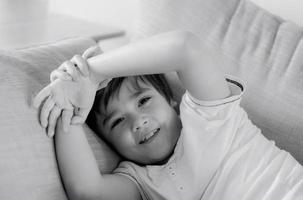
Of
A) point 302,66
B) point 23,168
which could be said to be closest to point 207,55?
point 302,66

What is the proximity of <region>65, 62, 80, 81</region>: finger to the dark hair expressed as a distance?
0.14 meters

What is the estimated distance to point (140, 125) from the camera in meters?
1.18

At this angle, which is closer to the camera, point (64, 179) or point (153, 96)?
point (64, 179)

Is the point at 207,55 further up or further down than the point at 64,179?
further up

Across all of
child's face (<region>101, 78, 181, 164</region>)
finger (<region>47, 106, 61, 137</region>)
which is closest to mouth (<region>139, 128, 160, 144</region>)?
child's face (<region>101, 78, 181, 164</region>)

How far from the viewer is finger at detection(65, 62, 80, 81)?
3.53 feet

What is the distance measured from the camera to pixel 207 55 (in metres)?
1.10

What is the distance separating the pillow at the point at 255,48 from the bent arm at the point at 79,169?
1.17 feet

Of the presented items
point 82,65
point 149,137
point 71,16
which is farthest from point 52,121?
point 71,16

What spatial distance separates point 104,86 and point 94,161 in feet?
0.58

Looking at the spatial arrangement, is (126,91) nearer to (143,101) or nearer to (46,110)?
(143,101)

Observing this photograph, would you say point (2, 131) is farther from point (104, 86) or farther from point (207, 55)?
point (207, 55)

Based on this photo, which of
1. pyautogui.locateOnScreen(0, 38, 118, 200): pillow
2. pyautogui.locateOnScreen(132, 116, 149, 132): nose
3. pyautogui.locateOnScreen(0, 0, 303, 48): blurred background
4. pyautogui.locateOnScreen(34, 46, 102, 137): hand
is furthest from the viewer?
pyautogui.locateOnScreen(0, 0, 303, 48): blurred background

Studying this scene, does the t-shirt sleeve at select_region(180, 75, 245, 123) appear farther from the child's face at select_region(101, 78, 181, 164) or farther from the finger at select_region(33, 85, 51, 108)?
the finger at select_region(33, 85, 51, 108)
